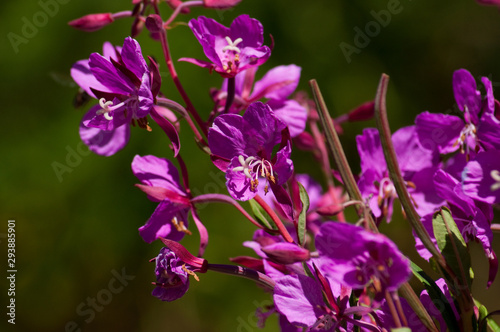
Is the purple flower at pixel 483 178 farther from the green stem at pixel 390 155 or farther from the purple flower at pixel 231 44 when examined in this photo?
the purple flower at pixel 231 44

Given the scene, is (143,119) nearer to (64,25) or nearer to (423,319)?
(423,319)

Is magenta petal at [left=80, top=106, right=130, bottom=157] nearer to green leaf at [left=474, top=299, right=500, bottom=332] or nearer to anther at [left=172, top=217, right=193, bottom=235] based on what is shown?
anther at [left=172, top=217, right=193, bottom=235]

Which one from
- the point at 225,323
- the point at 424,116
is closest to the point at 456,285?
the point at 424,116

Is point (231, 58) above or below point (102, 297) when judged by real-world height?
above

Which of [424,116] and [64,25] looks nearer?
[424,116]

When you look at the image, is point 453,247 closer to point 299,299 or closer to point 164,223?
point 299,299

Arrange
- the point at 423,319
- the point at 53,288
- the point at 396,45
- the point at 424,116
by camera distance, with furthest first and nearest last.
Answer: the point at 396,45 < the point at 53,288 < the point at 424,116 < the point at 423,319
